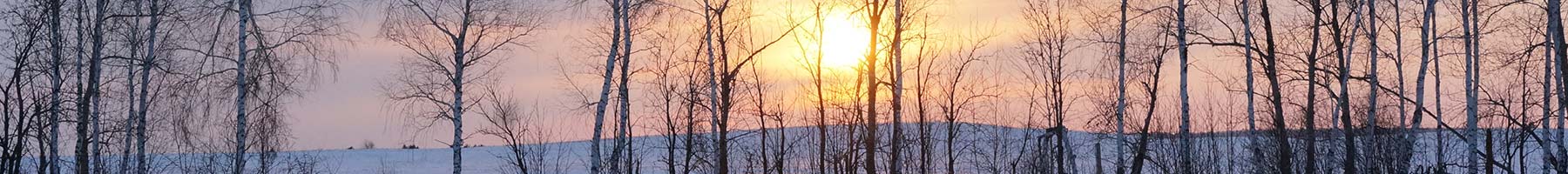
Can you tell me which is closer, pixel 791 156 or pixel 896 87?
pixel 896 87

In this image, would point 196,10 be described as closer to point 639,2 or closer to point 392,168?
point 639,2

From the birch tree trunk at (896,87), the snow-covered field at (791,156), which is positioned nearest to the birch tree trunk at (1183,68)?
the birch tree trunk at (896,87)

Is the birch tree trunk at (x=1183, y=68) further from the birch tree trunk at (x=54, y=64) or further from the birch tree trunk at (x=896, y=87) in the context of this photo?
the birch tree trunk at (x=54, y=64)

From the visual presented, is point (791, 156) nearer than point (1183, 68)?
No

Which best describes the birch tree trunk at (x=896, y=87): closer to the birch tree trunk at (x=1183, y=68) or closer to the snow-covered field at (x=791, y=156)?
the birch tree trunk at (x=1183, y=68)

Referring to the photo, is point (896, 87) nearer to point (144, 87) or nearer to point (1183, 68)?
point (1183, 68)

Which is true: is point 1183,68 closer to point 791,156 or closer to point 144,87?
point 144,87

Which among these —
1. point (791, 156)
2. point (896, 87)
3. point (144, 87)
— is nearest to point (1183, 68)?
point (896, 87)

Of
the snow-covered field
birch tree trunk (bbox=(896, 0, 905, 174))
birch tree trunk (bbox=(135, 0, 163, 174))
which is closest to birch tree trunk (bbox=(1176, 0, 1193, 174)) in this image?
birch tree trunk (bbox=(896, 0, 905, 174))

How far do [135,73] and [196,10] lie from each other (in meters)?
4.24

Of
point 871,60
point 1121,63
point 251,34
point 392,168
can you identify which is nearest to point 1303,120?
point 1121,63

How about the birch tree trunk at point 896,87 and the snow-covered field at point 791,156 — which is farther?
the snow-covered field at point 791,156

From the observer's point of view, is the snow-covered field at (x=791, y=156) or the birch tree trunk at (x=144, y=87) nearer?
the birch tree trunk at (x=144, y=87)

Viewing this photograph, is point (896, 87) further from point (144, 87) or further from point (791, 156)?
point (791, 156)
